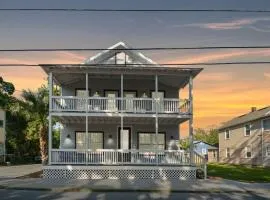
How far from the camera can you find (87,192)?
76.9 ft

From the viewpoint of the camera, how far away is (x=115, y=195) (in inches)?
881

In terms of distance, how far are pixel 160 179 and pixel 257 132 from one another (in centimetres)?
2614

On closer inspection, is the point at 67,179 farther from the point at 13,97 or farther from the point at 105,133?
the point at 13,97

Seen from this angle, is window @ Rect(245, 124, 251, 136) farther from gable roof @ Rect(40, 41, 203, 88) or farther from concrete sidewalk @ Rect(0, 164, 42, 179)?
concrete sidewalk @ Rect(0, 164, 42, 179)

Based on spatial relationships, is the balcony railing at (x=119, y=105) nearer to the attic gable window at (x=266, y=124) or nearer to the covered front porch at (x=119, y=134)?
the covered front porch at (x=119, y=134)

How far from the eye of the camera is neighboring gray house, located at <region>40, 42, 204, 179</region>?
1227 inches

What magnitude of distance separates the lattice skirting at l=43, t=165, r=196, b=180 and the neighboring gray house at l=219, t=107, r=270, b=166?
22204 millimetres

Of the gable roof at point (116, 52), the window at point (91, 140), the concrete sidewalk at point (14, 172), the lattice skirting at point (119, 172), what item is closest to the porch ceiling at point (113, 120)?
the window at point (91, 140)

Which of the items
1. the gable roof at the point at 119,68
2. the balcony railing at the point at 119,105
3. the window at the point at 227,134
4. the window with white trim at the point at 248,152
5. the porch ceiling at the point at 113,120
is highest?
the gable roof at the point at 119,68

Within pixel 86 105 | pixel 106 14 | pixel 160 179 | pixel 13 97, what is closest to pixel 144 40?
pixel 106 14

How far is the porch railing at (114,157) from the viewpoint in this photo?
31359 millimetres

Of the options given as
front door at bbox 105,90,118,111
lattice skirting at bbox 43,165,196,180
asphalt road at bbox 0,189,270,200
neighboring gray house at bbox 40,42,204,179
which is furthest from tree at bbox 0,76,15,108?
asphalt road at bbox 0,189,270,200

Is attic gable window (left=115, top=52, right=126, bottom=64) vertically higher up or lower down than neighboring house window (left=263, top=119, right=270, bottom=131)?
higher up

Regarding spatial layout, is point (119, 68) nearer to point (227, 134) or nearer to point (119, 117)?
point (119, 117)
